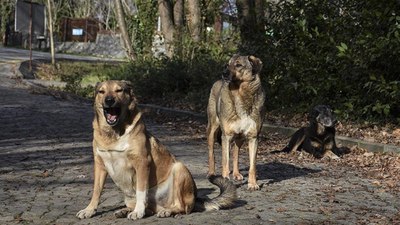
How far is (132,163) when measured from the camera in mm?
6430

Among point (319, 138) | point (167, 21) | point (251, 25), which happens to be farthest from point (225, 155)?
point (167, 21)

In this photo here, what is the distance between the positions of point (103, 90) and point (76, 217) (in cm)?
136

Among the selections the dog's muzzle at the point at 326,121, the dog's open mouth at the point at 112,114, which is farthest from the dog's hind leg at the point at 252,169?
the dog's muzzle at the point at 326,121

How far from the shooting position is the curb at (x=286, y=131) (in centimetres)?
1205

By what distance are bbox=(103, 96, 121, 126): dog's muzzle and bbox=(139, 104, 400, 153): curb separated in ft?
22.8

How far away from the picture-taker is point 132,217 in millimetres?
6438

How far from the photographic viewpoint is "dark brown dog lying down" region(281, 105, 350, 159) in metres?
12.0

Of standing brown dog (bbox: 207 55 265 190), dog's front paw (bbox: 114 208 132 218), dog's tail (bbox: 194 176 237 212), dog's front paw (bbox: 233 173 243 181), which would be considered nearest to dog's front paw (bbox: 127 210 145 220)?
dog's front paw (bbox: 114 208 132 218)

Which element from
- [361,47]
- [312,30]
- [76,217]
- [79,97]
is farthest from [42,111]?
[76,217]

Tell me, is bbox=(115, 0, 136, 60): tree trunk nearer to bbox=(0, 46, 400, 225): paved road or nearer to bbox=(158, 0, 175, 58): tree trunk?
bbox=(158, 0, 175, 58): tree trunk

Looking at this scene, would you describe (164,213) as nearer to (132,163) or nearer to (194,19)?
(132,163)

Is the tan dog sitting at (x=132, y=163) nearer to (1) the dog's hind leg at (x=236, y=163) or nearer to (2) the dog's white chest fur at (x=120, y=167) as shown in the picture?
(2) the dog's white chest fur at (x=120, y=167)

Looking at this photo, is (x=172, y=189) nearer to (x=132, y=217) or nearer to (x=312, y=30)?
(x=132, y=217)

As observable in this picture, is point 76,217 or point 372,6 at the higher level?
point 372,6
